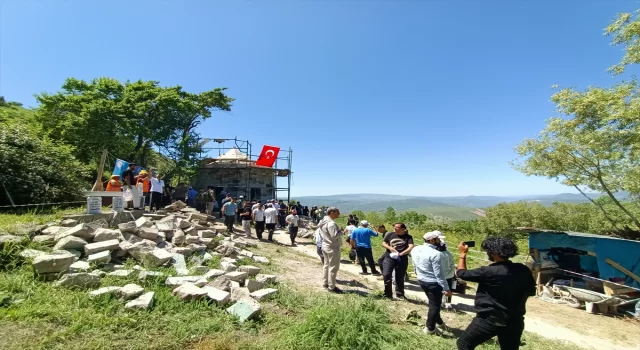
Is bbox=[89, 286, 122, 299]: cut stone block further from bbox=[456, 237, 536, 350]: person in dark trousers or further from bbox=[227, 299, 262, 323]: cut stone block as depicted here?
bbox=[456, 237, 536, 350]: person in dark trousers

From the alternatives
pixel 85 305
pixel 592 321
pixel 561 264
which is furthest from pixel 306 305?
A: pixel 561 264

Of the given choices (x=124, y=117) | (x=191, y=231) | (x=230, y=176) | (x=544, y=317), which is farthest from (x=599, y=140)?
(x=124, y=117)

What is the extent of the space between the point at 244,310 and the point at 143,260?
2930 mm

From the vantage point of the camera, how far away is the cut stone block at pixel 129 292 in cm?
424

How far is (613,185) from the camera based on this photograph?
48.8ft

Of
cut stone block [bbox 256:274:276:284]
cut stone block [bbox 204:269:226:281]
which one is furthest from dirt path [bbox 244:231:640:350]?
cut stone block [bbox 204:269:226:281]

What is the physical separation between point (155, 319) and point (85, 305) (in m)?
1.01

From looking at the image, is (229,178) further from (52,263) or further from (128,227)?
(52,263)

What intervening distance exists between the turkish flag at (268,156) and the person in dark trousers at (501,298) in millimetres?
20513

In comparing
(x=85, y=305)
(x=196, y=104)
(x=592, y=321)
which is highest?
(x=196, y=104)

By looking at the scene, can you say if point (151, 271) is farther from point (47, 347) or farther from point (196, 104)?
point (196, 104)

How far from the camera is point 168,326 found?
3.79m

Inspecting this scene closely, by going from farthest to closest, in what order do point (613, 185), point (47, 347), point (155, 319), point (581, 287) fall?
point (613, 185)
point (581, 287)
point (155, 319)
point (47, 347)

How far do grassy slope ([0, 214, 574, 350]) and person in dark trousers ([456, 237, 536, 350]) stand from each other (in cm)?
119
